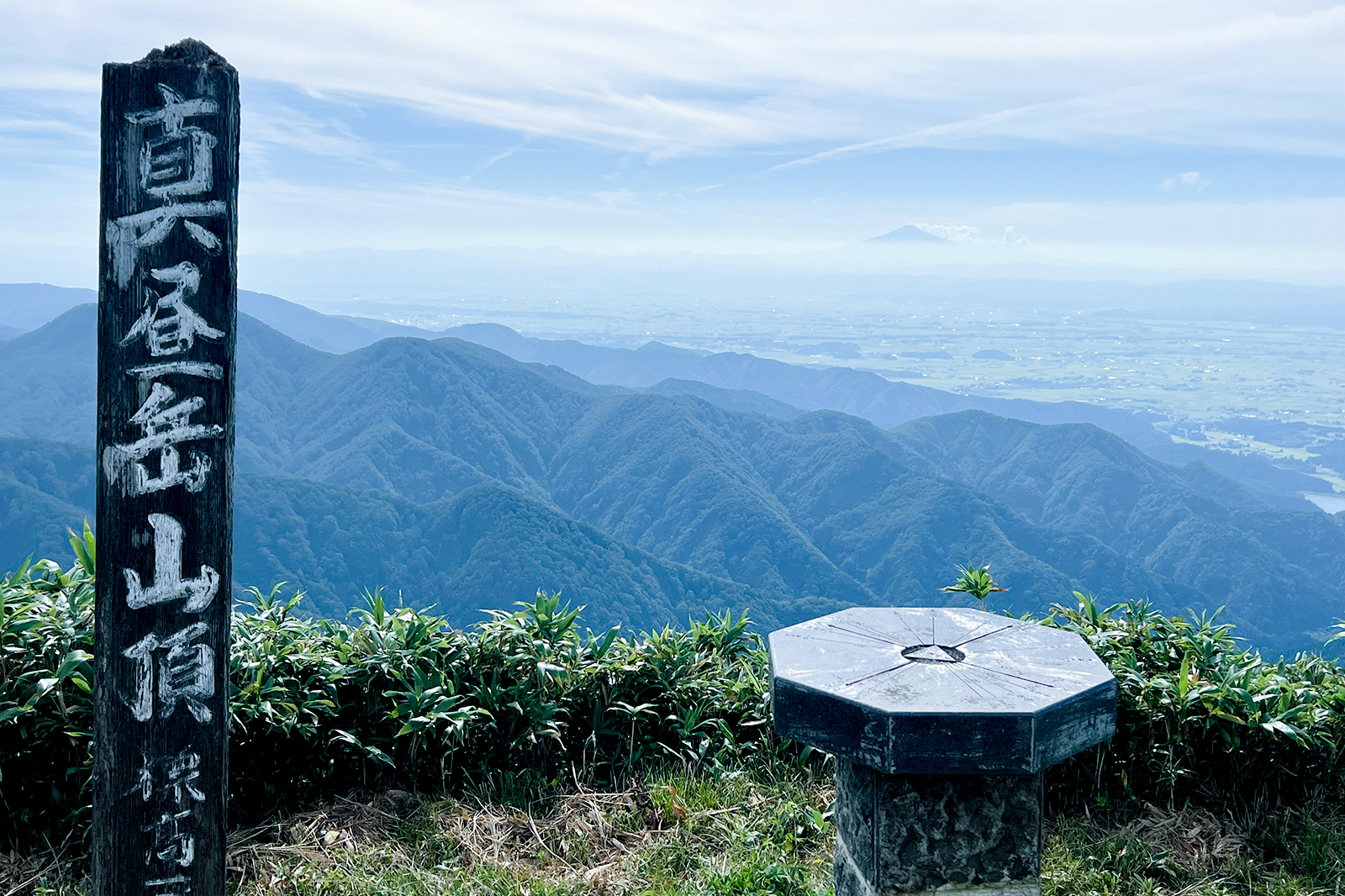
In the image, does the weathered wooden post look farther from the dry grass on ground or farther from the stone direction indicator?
the stone direction indicator

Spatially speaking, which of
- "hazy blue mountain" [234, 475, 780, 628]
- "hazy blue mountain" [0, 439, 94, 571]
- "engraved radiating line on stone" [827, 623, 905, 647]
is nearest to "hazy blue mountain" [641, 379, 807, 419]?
"hazy blue mountain" [234, 475, 780, 628]

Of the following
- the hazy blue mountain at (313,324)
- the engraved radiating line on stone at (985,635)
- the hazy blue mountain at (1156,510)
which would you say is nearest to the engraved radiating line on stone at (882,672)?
the engraved radiating line on stone at (985,635)

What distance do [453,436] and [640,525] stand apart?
74.1 feet

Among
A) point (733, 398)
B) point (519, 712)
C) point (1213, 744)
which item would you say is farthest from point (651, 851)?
point (733, 398)

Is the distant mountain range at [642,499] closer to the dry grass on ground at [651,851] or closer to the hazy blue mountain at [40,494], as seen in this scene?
the hazy blue mountain at [40,494]

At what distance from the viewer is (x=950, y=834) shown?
2619mm

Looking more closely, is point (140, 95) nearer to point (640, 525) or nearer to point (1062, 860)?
point (1062, 860)

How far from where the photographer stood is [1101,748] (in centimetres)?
364

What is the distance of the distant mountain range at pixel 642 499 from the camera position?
1813 inches

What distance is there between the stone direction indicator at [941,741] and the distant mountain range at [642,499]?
32892 millimetres

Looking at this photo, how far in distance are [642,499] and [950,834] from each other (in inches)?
2672

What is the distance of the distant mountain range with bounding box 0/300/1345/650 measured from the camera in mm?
46062

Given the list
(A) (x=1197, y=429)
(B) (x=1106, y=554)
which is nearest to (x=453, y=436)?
(B) (x=1106, y=554)

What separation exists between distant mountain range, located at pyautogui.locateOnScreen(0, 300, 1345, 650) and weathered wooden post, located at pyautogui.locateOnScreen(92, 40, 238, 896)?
32181 mm
